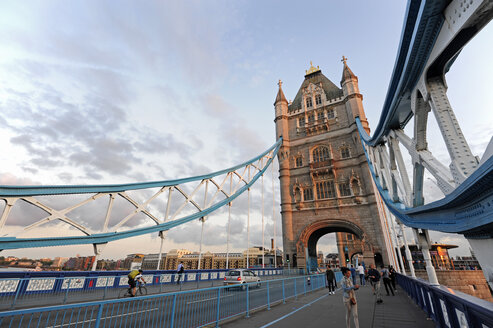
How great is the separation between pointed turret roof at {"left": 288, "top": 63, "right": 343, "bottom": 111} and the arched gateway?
0.15m

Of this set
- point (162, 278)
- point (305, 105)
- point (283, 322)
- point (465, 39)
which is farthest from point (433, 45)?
point (305, 105)

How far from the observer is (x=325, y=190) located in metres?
27.3

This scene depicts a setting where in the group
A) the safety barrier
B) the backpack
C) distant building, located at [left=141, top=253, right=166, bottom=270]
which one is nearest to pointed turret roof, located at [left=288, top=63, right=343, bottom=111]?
the safety barrier

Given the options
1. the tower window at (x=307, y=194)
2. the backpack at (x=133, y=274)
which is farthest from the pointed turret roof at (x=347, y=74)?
the backpack at (x=133, y=274)

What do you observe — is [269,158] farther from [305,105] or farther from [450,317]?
[450,317]

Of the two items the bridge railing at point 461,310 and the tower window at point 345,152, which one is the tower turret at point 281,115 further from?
the bridge railing at point 461,310

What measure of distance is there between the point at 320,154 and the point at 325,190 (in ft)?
17.0

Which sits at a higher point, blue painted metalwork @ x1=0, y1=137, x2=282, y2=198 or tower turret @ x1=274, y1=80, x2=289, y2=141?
tower turret @ x1=274, y1=80, x2=289, y2=141

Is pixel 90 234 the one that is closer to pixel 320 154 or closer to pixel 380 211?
pixel 380 211

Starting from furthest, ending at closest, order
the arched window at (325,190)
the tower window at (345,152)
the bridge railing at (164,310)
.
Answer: the tower window at (345,152)
the arched window at (325,190)
the bridge railing at (164,310)

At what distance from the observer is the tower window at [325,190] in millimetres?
26914

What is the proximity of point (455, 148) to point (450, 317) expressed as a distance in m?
3.23

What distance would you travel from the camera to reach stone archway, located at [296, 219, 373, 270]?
24.2 m

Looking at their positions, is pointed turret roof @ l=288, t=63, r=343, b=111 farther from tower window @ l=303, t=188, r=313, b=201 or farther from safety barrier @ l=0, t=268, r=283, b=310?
safety barrier @ l=0, t=268, r=283, b=310
